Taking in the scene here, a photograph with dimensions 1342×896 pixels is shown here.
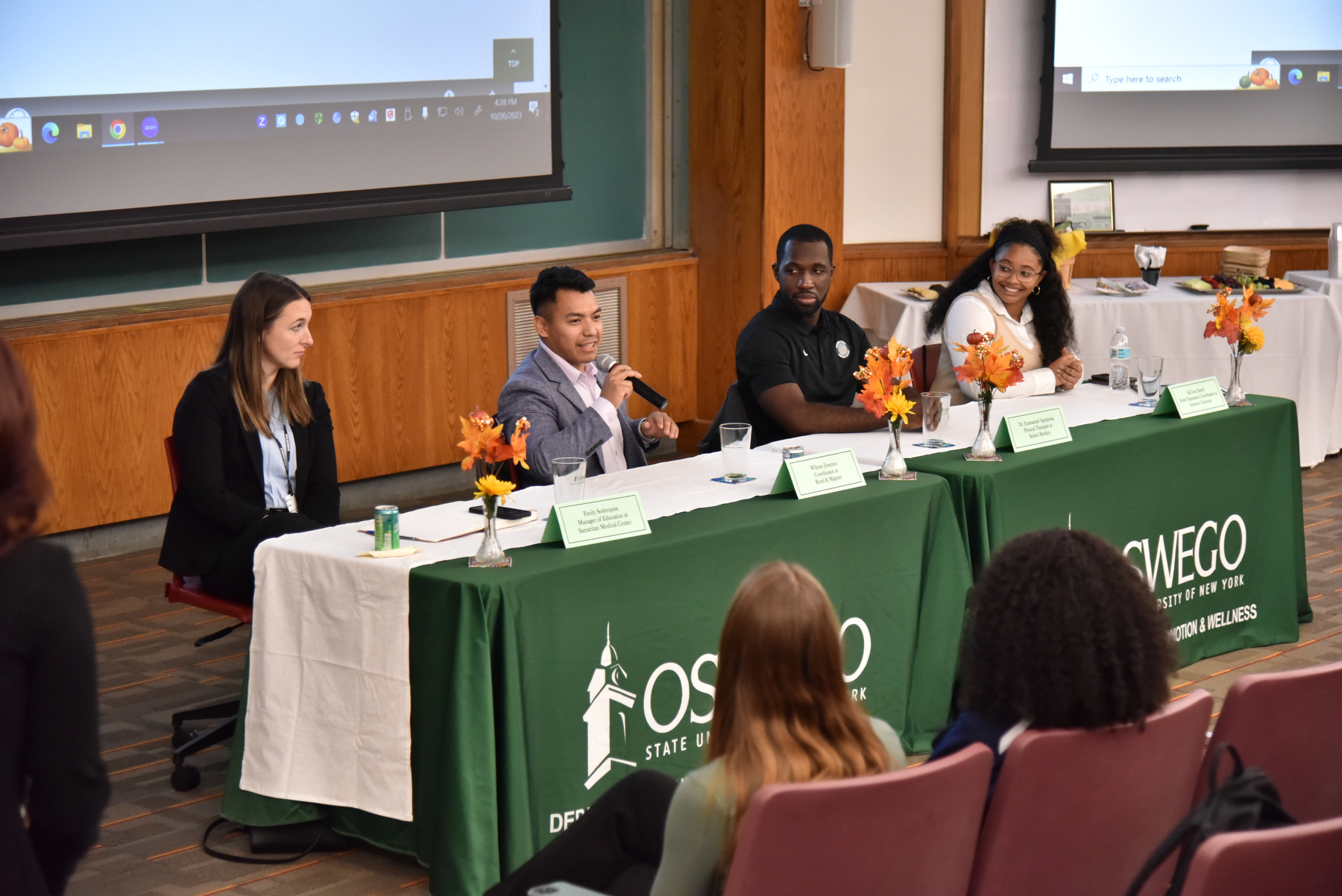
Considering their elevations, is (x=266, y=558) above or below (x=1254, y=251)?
below

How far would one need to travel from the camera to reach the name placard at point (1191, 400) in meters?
4.26

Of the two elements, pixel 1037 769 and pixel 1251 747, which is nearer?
pixel 1037 769

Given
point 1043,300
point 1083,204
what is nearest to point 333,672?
point 1043,300

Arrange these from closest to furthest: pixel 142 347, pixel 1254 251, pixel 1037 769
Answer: pixel 1037 769, pixel 142 347, pixel 1254 251

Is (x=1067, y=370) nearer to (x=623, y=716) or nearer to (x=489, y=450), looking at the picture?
Result: (x=623, y=716)

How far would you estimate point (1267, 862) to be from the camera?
1.56 metres

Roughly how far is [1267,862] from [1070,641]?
0.38 m

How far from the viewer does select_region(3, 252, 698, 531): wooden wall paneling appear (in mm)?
5230

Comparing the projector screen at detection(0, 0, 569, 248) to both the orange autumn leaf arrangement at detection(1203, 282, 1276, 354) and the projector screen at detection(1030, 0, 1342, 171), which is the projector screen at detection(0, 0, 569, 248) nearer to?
the projector screen at detection(1030, 0, 1342, 171)

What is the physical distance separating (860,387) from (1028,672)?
9.16 feet

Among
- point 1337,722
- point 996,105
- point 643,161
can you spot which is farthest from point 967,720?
point 996,105

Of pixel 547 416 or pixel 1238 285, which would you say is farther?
pixel 1238 285

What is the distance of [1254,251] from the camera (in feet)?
23.1

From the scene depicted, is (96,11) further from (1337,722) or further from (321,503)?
(1337,722)
